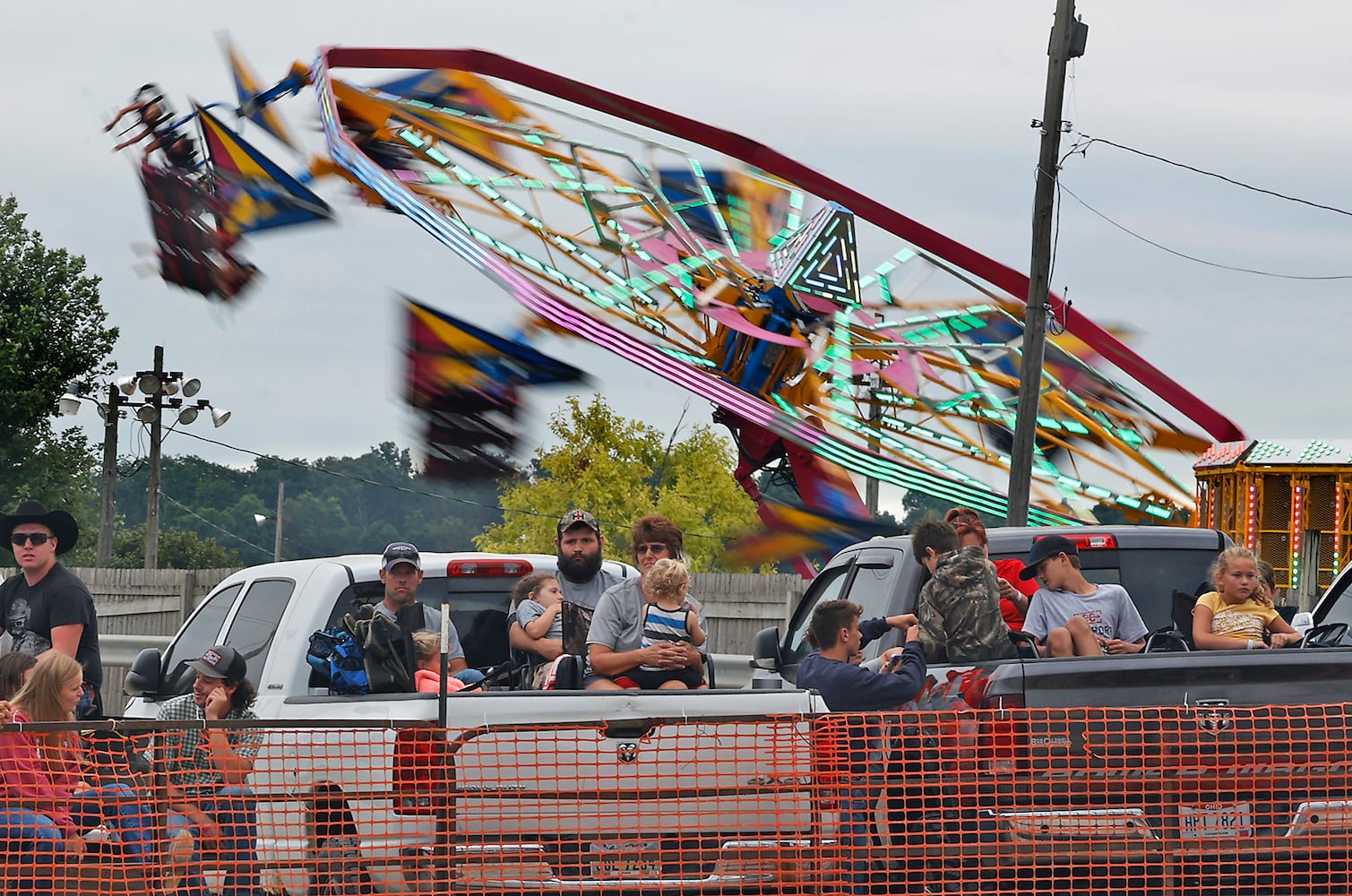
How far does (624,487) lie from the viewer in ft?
174

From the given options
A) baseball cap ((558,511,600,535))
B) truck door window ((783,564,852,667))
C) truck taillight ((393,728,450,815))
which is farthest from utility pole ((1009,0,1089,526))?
truck taillight ((393,728,450,815))

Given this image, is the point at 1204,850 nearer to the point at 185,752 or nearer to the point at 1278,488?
the point at 185,752

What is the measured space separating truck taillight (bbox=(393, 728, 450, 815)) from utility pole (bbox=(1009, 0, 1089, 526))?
469 inches

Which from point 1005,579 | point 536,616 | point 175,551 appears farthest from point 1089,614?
point 175,551

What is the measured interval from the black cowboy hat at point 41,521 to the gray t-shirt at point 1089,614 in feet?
14.3

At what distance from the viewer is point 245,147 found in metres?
27.2

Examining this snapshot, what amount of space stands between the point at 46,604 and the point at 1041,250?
39.5 ft

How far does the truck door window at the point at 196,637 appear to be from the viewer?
7.39 meters

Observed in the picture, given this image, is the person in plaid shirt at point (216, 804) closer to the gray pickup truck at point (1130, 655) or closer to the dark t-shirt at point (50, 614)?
the dark t-shirt at point (50, 614)

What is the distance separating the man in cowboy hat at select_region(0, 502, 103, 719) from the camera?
678 cm

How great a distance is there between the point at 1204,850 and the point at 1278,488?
2113cm

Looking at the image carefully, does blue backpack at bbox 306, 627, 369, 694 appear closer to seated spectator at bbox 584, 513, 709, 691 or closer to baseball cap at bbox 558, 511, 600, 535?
seated spectator at bbox 584, 513, 709, 691

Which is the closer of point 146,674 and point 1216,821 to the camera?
point 1216,821

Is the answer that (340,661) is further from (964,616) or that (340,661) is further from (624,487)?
(624,487)
